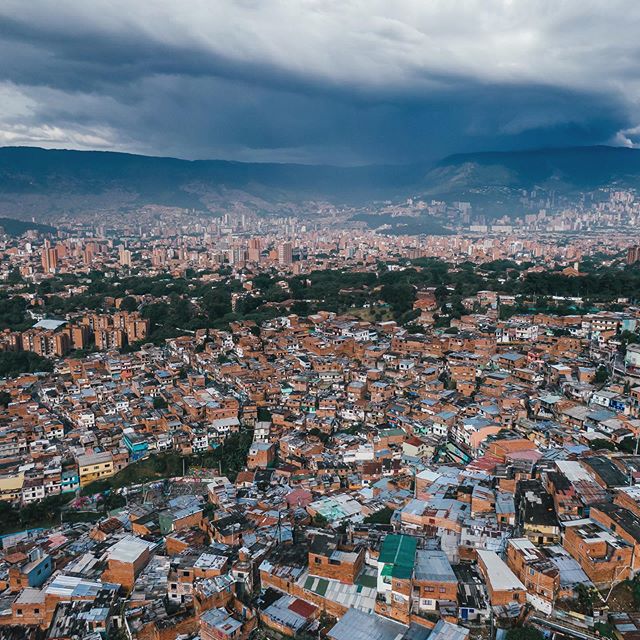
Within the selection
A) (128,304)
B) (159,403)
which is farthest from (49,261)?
(159,403)

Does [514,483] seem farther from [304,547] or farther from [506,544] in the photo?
[304,547]

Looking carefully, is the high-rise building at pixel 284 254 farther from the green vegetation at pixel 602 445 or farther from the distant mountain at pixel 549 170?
the distant mountain at pixel 549 170

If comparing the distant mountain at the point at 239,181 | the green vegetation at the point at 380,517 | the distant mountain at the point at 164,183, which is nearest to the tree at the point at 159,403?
the green vegetation at the point at 380,517

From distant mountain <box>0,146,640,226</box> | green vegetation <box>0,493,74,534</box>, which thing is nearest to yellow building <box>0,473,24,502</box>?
green vegetation <box>0,493,74,534</box>

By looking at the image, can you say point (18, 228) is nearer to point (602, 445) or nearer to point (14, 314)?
point (14, 314)

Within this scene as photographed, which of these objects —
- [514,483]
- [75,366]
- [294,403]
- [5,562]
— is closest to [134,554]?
[5,562]

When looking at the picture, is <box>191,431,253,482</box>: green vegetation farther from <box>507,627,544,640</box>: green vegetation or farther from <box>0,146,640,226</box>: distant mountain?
<box>0,146,640,226</box>: distant mountain
